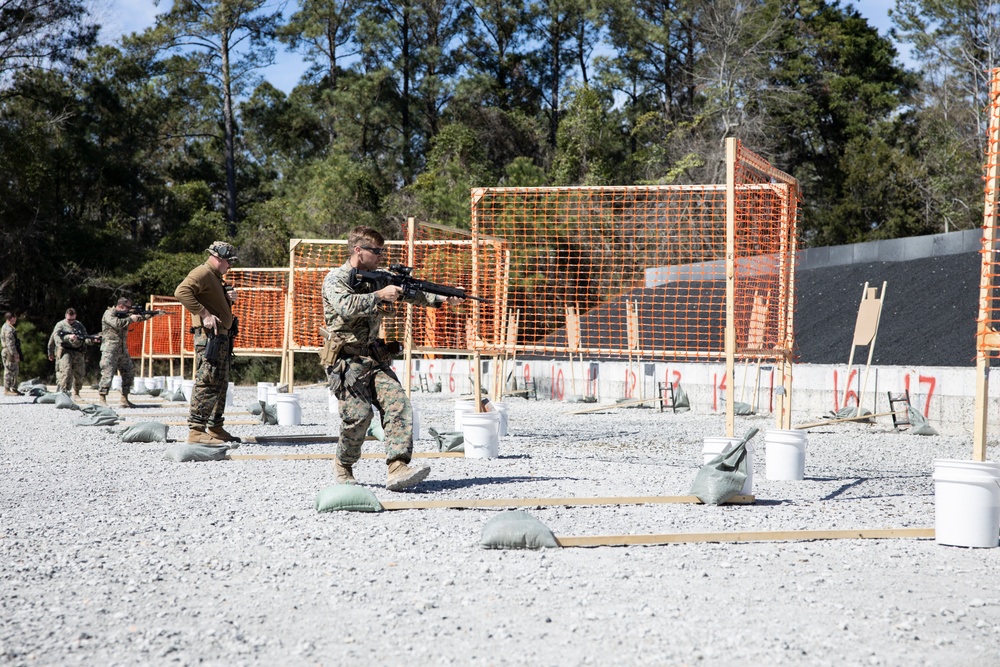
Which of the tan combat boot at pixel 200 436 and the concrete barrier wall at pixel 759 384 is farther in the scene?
the concrete barrier wall at pixel 759 384

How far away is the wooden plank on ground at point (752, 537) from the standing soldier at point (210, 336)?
15.2 feet

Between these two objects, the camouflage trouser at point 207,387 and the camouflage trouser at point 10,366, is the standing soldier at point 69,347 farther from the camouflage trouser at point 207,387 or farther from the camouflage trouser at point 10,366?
the camouflage trouser at point 207,387

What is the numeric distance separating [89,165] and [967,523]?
3326cm

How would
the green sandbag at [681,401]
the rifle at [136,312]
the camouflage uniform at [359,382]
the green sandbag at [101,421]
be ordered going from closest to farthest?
1. the camouflage uniform at [359,382]
2. the green sandbag at [101,421]
3. the rifle at [136,312]
4. the green sandbag at [681,401]

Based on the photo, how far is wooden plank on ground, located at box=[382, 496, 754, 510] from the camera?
5773 millimetres

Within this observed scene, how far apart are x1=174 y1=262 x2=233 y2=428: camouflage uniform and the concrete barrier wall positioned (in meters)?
5.02

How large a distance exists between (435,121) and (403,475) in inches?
1289

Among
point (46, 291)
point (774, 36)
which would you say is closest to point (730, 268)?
point (46, 291)

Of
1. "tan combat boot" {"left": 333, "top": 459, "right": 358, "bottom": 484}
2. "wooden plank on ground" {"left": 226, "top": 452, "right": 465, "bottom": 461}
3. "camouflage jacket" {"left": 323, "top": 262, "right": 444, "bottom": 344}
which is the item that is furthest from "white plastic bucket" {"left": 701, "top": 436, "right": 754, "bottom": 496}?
"wooden plank on ground" {"left": 226, "top": 452, "right": 465, "bottom": 461}

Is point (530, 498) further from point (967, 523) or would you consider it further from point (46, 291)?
point (46, 291)

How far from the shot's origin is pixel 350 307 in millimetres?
6000

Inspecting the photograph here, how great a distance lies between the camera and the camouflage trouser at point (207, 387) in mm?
8492

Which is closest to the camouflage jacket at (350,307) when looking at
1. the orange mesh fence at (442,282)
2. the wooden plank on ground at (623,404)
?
the orange mesh fence at (442,282)

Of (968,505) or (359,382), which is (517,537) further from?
(968,505)
